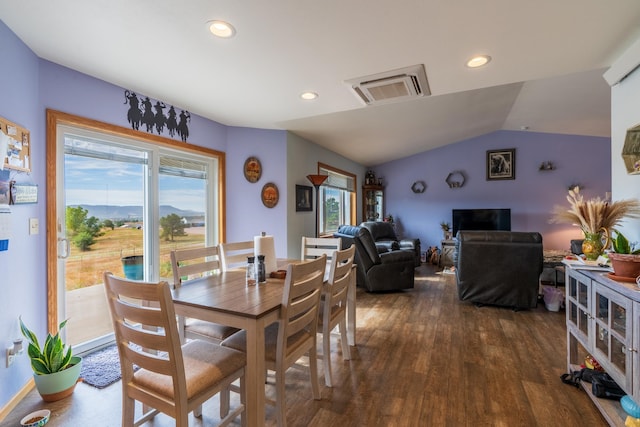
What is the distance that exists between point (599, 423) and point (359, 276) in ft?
9.47

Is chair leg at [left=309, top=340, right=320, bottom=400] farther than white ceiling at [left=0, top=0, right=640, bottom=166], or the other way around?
chair leg at [left=309, top=340, right=320, bottom=400]

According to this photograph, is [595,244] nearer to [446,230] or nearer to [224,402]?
[224,402]

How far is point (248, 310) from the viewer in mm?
1427

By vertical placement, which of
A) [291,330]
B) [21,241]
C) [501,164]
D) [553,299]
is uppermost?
[501,164]

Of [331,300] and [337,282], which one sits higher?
[337,282]

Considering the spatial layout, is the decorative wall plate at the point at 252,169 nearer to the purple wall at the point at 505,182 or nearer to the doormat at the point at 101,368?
the doormat at the point at 101,368

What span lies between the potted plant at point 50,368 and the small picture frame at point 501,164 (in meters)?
7.36

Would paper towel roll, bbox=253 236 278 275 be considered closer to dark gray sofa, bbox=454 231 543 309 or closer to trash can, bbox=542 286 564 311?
dark gray sofa, bbox=454 231 543 309

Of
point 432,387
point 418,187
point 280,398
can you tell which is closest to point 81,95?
point 280,398

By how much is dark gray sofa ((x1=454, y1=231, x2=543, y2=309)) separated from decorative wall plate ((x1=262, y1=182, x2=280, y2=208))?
7.71 ft

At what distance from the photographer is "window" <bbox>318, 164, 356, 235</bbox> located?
18.0 ft

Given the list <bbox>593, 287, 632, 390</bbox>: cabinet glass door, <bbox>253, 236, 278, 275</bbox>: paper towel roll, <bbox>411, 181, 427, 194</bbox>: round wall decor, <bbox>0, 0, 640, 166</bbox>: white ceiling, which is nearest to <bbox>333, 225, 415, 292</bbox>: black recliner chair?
<bbox>0, 0, 640, 166</bbox>: white ceiling

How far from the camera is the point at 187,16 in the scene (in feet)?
5.30

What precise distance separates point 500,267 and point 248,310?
3.23 metres
